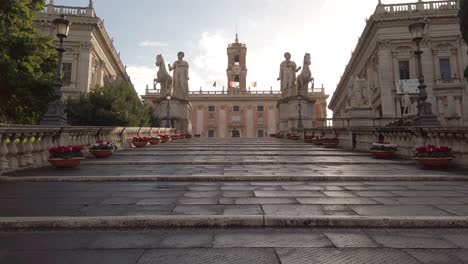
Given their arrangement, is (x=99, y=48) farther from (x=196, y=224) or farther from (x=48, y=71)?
(x=196, y=224)

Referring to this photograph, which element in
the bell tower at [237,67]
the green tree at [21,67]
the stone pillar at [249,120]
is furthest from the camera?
the bell tower at [237,67]

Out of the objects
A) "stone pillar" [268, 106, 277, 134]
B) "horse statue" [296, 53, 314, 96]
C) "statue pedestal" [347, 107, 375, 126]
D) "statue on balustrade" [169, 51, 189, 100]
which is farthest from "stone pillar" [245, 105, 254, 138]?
"statue pedestal" [347, 107, 375, 126]

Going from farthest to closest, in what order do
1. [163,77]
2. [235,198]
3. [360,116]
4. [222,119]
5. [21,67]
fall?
[222,119]
[163,77]
[360,116]
[21,67]
[235,198]

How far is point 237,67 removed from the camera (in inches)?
2936

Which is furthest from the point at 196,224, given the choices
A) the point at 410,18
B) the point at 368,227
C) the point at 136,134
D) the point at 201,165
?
the point at 410,18

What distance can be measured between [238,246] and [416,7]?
3942 centimetres

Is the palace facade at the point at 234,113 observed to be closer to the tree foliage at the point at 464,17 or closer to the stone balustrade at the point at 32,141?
the tree foliage at the point at 464,17

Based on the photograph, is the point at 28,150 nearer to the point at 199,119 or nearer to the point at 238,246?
the point at 238,246

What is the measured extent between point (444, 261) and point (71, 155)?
779cm

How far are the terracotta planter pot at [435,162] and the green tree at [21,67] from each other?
691 inches

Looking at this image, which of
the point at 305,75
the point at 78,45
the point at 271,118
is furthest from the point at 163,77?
the point at 271,118

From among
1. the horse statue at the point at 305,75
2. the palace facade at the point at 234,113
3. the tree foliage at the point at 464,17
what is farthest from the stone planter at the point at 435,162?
the palace facade at the point at 234,113

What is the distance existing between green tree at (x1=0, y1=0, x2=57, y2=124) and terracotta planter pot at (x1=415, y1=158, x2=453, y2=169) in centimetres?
1755

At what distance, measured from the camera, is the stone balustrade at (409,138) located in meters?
7.60
